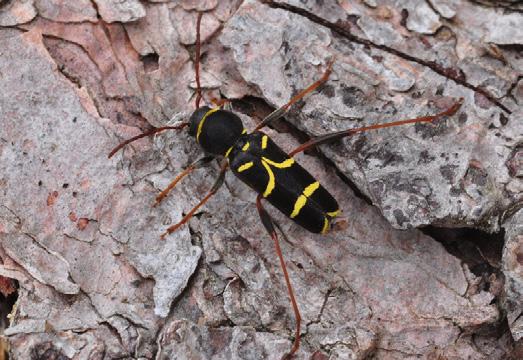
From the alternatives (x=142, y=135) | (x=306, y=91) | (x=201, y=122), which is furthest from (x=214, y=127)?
(x=306, y=91)

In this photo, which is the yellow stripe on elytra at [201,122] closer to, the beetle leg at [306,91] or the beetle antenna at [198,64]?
the beetle antenna at [198,64]

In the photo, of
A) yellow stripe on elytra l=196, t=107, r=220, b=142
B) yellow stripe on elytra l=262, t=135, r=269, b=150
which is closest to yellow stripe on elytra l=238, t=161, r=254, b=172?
yellow stripe on elytra l=262, t=135, r=269, b=150

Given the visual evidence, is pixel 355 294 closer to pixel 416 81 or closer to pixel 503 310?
pixel 503 310

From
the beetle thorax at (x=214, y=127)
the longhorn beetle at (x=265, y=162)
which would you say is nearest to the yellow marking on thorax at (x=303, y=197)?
the longhorn beetle at (x=265, y=162)

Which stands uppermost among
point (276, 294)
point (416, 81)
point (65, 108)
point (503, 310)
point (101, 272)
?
point (416, 81)

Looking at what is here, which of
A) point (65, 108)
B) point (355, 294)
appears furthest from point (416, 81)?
point (65, 108)

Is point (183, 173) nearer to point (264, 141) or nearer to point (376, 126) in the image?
point (264, 141)

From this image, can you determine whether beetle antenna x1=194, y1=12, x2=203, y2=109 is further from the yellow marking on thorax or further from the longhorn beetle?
the yellow marking on thorax
